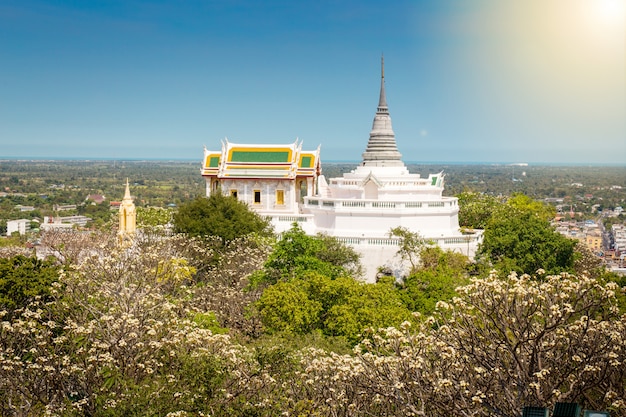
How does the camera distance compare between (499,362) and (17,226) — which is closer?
(499,362)

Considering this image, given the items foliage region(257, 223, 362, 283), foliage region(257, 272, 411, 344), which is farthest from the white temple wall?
foliage region(257, 272, 411, 344)

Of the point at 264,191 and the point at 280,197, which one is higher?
the point at 264,191

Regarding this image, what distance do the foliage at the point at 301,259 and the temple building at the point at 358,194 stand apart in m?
2.28

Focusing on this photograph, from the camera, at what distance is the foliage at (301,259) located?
27.1m

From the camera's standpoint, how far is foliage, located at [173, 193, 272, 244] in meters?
32.7

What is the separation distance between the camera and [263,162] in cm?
4122

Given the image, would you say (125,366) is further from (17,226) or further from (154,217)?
(17,226)

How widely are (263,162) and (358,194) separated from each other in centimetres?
613

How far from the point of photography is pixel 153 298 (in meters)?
17.6

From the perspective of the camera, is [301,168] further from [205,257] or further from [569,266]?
[569,266]

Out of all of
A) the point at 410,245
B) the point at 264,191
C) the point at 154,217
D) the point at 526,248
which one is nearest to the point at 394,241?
the point at 410,245

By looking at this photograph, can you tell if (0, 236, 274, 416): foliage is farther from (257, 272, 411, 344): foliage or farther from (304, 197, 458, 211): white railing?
(304, 197, 458, 211): white railing

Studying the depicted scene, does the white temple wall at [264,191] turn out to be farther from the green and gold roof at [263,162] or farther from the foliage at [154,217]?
the foliage at [154,217]

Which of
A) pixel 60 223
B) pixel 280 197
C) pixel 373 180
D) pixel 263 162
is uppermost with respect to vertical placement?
pixel 263 162
